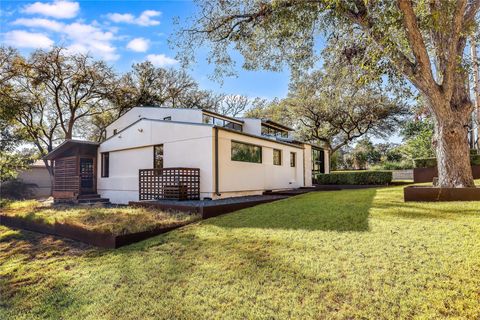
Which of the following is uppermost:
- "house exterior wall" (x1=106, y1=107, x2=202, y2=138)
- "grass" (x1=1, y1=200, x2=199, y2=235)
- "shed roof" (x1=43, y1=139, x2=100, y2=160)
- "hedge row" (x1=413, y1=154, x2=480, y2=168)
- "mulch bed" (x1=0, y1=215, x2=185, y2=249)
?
"house exterior wall" (x1=106, y1=107, x2=202, y2=138)

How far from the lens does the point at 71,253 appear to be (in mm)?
5621

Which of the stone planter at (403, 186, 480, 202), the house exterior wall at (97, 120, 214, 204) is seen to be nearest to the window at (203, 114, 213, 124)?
the house exterior wall at (97, 120, 214, 204)

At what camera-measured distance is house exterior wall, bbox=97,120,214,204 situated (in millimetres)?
10141

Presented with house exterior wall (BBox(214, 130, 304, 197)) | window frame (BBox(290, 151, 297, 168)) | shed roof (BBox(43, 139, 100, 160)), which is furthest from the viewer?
window frame (BBox(290, 151, 297, 168))

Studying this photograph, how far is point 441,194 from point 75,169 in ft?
50.1

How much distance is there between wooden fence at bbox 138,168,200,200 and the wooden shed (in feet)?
17.0

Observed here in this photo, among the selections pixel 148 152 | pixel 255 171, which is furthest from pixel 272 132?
pixel 148 152

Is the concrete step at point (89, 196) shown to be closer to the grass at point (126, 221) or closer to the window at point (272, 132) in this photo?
the grass at point (126, 221)

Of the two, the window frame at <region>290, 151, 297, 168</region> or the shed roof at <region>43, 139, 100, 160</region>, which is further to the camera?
the window frame at <region>290, 151, 297, 168</region>

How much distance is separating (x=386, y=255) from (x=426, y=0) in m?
6.44

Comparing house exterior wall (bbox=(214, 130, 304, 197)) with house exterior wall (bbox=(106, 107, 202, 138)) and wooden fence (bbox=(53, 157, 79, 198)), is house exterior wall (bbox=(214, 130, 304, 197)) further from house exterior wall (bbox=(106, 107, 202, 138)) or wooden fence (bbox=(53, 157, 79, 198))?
wooden fence (bbox=(53, 157, 79, 198))

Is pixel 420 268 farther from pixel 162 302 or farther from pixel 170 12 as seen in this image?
pixel 170 12

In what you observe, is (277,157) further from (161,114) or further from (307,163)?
(161,114)

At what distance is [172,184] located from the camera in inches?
388
